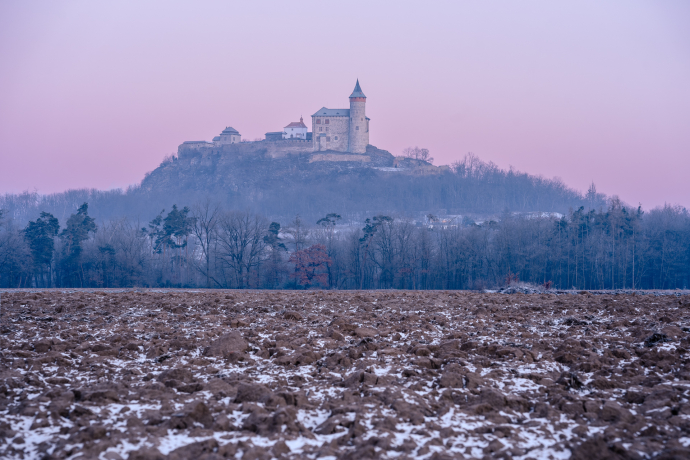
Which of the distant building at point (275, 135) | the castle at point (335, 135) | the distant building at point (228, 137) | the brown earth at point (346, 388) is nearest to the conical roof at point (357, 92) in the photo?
the castle at point (335, 135)

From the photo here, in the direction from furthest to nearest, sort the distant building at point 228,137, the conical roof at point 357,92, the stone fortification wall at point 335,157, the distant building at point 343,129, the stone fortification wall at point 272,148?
1. the distant building at point 228,137
2. the conical roof at point 357,92
3. the stone fortification wall at point 272,148
4. the distant building at point 343,129
5. the stone fortification wall at point 335,157

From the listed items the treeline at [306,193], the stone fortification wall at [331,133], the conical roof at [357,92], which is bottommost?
the treeline at [306,193]

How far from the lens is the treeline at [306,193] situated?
424ft

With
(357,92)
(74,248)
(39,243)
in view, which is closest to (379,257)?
(74,248)

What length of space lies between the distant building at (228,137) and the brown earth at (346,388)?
15108 cm

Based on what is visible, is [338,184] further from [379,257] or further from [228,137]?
[379,257]

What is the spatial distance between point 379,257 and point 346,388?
60617 mm

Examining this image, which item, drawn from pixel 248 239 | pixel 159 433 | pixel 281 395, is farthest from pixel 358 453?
pixel 248 239

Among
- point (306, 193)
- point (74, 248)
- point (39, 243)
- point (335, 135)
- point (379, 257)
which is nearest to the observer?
point (39, 243)

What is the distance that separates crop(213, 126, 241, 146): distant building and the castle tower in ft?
119

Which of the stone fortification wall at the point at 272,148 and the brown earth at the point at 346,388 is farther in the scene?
the stone fortification wall at the point at 272,148

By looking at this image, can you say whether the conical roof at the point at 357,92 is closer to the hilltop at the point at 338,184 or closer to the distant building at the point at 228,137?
the hilltop at the point at 338,184

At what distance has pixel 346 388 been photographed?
793 centimetres

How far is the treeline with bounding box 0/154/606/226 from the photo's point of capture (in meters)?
129
